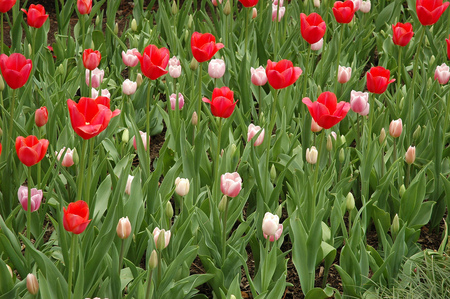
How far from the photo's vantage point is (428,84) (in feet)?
10.4

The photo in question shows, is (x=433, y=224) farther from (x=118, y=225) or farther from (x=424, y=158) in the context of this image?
(x=118, y=225)

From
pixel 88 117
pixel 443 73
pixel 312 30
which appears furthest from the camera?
pixel 443 73

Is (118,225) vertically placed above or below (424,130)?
above

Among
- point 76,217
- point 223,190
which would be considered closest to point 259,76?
point 223,190

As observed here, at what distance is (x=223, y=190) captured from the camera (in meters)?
1.90

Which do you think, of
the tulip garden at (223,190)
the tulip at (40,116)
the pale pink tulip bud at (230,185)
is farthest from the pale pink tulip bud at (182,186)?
the tulip at (40,116)

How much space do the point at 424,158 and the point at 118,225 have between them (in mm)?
1590

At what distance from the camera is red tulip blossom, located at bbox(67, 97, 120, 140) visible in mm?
1417

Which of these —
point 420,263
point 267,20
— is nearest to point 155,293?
point 420,263

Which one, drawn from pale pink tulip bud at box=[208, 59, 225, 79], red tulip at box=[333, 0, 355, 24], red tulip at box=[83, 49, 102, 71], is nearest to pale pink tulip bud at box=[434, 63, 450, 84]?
red tulip at box=[333, 0, 355, 24]

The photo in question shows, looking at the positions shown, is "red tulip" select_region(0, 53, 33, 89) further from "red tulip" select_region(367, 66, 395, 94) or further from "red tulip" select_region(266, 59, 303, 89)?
"red tulip" select_region(367, 66, 395, 94)

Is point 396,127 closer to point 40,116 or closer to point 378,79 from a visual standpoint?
point 378,79

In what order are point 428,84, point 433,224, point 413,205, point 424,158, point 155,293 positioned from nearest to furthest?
point 155,293, point 413,205, point 433,224, point 424,158, point 428,84

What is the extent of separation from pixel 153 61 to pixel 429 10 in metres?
1.27
